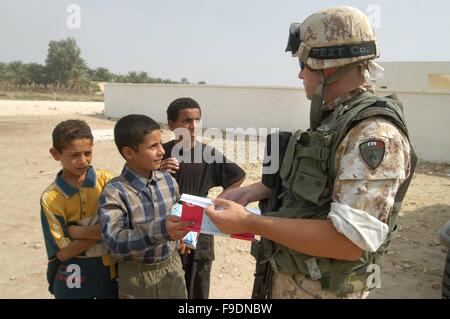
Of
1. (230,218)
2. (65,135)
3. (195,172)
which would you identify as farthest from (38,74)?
(230,218)

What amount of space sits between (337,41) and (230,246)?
3472 millimetres

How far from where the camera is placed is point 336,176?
132 centimetres

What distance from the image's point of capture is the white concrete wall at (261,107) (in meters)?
11.1

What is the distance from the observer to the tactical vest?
1336 millimetres

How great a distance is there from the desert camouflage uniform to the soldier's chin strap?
218 millimetres

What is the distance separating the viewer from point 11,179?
7227 mm

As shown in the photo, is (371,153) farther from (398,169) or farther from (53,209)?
(53,209)

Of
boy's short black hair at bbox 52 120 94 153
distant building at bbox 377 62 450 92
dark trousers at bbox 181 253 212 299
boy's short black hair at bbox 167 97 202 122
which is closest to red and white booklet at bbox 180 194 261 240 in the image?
boy's short black hair at bbox 52 120 94 153

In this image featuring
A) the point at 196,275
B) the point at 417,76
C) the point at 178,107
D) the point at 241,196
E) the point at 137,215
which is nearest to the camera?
the point at 241,196

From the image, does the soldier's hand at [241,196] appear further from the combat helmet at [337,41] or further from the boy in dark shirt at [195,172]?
the boy in dark shirt at [195,172]

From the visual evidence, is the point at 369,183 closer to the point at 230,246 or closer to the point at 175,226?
the point at 175,226

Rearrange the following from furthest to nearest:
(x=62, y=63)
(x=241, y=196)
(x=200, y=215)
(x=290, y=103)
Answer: (x=62, y=63), (x=290, y=103), (x=241, y=196), (x=200, y=215)

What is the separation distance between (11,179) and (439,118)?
1044cm
